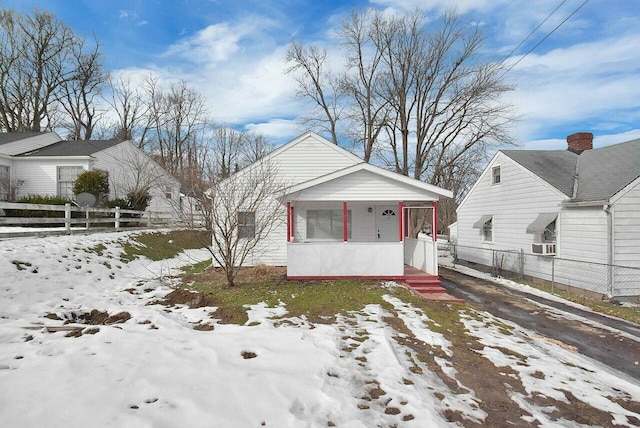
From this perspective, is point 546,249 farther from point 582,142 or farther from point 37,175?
point 37,175

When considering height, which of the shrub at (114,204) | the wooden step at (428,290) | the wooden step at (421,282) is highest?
the shrub at (114,204)

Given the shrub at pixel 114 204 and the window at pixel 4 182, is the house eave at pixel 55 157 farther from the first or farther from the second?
the shrub at pixel 114 204

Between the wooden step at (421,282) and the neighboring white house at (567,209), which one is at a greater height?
the neighboring white house at (567,209)

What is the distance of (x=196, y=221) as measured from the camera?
9.70m

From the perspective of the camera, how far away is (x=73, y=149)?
19984 millimetres

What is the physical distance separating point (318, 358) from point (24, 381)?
10.3 feet

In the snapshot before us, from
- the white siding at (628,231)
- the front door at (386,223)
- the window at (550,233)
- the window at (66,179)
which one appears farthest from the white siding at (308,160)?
the window at (66,179)

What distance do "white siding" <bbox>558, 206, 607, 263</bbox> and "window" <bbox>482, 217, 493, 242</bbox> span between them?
4.25 metres

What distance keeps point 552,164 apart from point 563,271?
A: 503cm

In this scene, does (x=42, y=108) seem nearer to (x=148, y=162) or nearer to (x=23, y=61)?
(x=23, y=61)

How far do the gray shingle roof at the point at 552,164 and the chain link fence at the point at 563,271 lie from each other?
A: 2.71 meters

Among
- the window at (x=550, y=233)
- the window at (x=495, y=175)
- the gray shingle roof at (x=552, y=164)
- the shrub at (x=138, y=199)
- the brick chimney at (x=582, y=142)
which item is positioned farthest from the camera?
the shrub at (x=138, y=199)

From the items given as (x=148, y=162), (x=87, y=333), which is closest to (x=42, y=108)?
(x=148, y=162)

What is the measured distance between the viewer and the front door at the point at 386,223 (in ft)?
42.5
